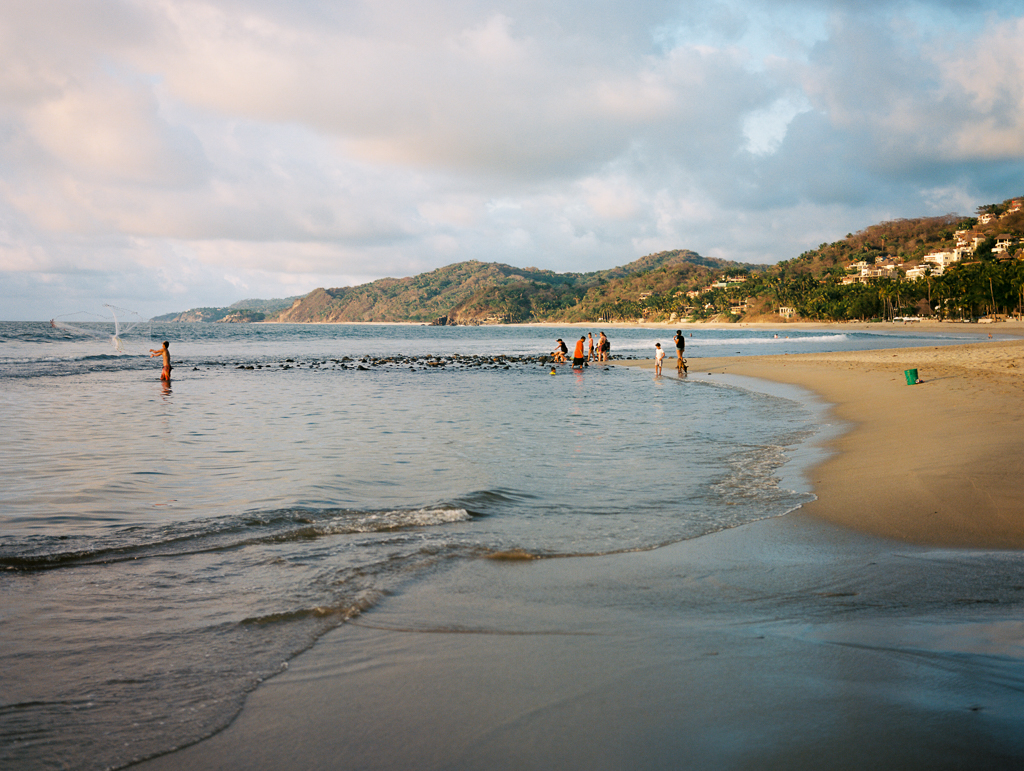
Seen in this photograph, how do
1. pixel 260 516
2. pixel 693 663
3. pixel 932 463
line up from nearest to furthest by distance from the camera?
1. pixel 693 663
2. pixel 260 516
3. pixel 932 463

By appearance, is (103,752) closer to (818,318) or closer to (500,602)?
(500,602)

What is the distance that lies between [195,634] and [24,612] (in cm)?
158

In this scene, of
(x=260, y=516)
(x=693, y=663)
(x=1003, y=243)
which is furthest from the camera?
(x=1003, y=243)

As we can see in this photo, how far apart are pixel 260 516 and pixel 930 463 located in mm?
9599

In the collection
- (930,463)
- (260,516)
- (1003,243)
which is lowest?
(260,516)

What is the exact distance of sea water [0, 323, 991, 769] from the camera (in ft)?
12.9

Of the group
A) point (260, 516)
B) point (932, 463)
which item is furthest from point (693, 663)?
point (932, 463)

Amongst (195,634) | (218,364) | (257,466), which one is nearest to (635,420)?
(257,466)

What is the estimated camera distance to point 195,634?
4.64m

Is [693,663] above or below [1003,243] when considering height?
below

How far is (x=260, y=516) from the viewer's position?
8.05 meters

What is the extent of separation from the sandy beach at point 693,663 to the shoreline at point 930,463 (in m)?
0.07

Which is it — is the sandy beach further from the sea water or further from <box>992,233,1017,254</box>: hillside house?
<box>992,233,1017,254</box>: hillside house

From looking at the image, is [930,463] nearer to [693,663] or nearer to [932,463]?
[932,463]
